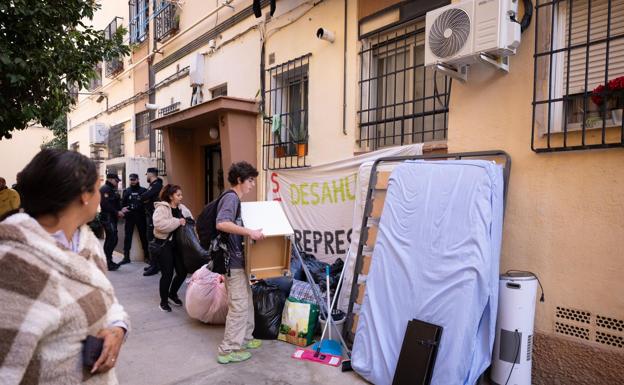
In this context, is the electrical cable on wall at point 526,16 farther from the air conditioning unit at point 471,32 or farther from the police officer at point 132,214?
the police officer at point 132,214

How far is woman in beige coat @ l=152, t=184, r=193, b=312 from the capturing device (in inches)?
209

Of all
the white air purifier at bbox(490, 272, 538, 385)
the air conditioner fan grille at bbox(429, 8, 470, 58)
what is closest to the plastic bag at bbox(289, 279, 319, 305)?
the white air purifier at bbox(490, 272, 538, 385)

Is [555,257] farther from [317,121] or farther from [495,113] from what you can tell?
[317,121]

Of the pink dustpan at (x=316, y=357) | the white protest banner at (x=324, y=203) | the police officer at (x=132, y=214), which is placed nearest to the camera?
the pink dustpan at (x=316, y=357)

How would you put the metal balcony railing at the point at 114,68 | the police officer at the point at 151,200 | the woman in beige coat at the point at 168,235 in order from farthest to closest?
1. the metal balcony railing at the point at 114,68
2. the police officer at the point at 151,200
3. the woman in beige coat at the point at 168,235

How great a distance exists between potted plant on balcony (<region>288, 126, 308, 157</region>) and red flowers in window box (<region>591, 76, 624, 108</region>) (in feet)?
12.0

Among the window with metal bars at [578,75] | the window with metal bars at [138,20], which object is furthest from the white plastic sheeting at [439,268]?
the window with metal bars at [138,20]

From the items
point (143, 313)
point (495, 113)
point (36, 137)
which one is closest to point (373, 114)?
point (495, 113)

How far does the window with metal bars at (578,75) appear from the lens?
3119 mm

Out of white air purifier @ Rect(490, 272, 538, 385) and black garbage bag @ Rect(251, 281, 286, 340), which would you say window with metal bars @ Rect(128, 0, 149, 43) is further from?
white air purifier @ Rect(490, 272, 538, 385)

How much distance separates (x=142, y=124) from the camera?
11836 millimetres

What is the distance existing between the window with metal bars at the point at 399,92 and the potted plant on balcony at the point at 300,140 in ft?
3.34

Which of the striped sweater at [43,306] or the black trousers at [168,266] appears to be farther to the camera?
the black trousers at [168,266]

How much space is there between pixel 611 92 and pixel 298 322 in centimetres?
336
